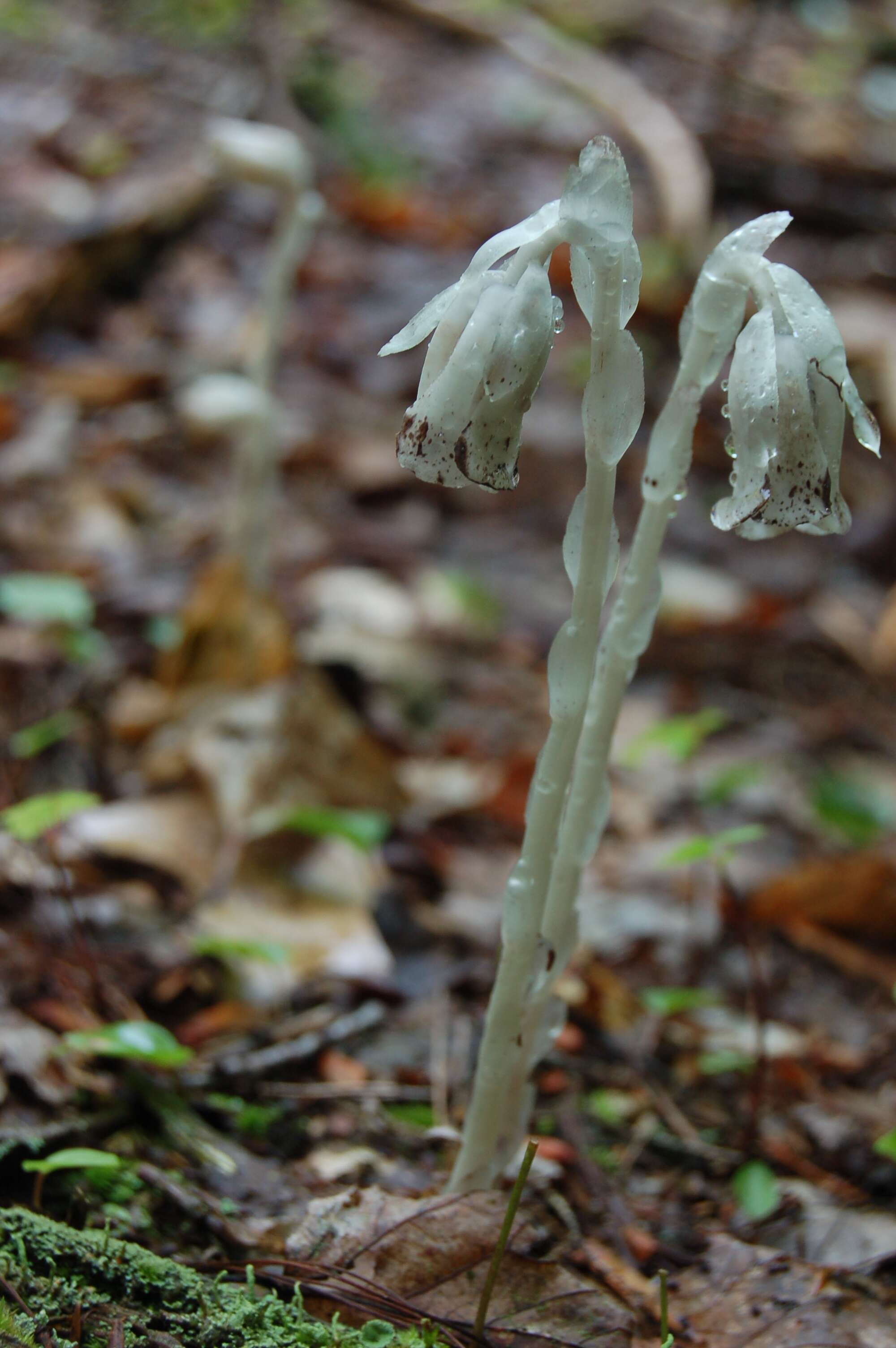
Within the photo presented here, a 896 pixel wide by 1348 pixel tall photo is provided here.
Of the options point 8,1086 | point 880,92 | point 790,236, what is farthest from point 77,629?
point 880,92

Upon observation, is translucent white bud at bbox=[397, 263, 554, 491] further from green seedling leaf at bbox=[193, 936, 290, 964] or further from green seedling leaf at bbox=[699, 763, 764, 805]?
green seedling leaf at bbox=[699, 763, 764, 805]

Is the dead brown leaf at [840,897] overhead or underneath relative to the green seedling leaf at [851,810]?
overhead

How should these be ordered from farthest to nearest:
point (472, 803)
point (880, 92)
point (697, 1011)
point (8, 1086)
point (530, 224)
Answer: point (880, 92) < point (472, 803) < point (697, 1011) < point (8, 1086) < point (530, 224)

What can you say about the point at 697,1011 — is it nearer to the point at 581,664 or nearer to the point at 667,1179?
the point at 667,1179

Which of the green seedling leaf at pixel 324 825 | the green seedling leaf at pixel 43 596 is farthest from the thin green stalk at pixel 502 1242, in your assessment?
the green seedling leaf at pixel 43 596

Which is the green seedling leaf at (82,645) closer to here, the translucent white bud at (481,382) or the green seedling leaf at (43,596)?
the green seedling leaf at (43,596)

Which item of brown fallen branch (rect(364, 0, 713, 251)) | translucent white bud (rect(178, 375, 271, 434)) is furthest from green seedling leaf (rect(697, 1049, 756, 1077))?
brown fallen branch (rect(364, 0, 713, 251))
